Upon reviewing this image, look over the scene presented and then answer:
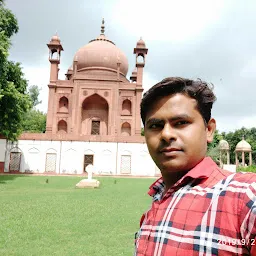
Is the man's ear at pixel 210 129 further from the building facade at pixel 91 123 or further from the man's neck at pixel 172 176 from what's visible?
the building facade at pixel 91 123

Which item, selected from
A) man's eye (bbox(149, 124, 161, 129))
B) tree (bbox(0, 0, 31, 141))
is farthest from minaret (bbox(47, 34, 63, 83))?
man's eye (bbox(149, 124, 161, 129))

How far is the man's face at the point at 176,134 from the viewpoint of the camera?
39.4 inches

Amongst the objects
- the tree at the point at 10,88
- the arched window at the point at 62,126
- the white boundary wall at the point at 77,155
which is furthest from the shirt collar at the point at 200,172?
the arched window at the point at 62,126

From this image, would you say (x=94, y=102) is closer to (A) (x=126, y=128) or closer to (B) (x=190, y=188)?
(A) (x=126, y=128)

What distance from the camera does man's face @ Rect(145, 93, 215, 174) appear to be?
3.28ft

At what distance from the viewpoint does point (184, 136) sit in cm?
Answer: 100

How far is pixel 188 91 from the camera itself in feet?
3.42

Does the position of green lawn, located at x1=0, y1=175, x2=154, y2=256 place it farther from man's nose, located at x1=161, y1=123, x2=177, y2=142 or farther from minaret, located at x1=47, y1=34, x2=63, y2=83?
minaret, located at x1=47, y1=34, x2=63, y2=83

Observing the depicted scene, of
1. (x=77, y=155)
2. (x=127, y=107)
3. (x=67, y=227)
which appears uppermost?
(x=127, y=107)

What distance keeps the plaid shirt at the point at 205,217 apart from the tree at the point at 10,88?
12329mm

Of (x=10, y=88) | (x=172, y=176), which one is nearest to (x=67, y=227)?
(x=172, y=176)

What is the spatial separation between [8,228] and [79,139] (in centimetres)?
1728

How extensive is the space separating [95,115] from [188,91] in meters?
25.7

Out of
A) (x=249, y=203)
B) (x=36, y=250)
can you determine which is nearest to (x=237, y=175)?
(x=249, y=203)
